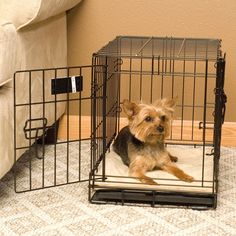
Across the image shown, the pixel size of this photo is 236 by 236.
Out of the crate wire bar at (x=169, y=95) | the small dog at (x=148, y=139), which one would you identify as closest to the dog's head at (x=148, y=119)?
the small dog at (x=148, y=139)

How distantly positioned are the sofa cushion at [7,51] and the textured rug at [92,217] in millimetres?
463

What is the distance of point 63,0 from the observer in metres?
2.45

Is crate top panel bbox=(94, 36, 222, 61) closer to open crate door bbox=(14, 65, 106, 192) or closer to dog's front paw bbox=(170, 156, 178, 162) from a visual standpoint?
open crate door bbox=(14, 65, 106, 192)

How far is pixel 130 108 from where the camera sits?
226 centimetres

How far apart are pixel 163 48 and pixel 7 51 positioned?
0.73 meters

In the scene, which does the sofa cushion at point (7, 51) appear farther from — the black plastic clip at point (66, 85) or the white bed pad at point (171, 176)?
the white bed pad at point (171, 176)

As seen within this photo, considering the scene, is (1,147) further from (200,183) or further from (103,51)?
(200,183)

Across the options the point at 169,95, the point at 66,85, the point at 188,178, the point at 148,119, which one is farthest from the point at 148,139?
the point at 169,95

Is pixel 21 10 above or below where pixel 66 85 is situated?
above

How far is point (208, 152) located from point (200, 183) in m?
0.47

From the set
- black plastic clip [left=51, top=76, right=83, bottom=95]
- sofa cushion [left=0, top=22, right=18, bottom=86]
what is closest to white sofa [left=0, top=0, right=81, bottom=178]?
sofa cushion [left=0, top=22, right=18, bottom=86]

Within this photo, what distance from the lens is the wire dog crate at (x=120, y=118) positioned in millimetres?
2146

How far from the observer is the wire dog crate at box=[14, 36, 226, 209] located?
7.04 feet

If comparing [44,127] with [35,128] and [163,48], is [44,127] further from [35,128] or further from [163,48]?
[163,48]
